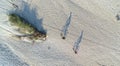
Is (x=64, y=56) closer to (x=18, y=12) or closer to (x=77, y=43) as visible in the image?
(x=77, y=43)

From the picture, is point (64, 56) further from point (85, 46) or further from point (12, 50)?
point (12, 50)

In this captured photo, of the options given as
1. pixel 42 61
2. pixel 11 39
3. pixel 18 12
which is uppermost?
pixel 18 12

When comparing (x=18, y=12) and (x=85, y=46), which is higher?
(x=18, y=12)

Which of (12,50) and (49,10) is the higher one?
(49,10)

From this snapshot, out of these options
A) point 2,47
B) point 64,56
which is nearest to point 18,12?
point 2,47

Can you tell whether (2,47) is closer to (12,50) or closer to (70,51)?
(12,50)

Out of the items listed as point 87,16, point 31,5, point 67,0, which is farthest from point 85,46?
point 31,5

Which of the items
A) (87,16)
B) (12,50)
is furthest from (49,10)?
(12,50)
